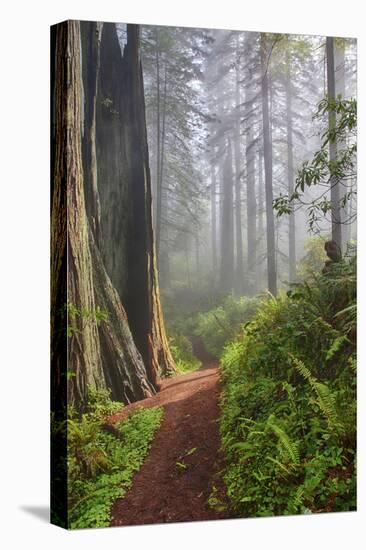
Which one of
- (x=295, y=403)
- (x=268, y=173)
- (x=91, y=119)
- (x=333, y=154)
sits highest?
→ (x=91, y=119)

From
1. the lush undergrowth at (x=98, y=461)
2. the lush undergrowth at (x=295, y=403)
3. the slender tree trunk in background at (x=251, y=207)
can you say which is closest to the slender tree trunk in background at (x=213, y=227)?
the slender tree trunk in background at (x=251, y=207)

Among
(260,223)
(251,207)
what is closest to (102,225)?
(251,207)

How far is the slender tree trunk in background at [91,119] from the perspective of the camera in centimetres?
754

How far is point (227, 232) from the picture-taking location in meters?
8.34

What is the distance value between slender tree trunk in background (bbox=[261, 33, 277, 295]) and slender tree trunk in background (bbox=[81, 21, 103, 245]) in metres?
1.76

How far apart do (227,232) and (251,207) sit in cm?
37

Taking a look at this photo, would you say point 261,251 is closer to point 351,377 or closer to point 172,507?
point 351,377

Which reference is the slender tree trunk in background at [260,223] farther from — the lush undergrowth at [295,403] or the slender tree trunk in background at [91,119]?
the slender tree trunk in background at [91,119]

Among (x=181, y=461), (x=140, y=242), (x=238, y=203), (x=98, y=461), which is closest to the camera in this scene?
(x=98, y=461)

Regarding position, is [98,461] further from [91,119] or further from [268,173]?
[268,173]

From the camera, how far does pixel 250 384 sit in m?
8.28

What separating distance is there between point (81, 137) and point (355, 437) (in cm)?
382

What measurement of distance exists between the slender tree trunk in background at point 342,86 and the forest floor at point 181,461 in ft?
6.50

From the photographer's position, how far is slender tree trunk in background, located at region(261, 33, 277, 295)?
839 centimetres
